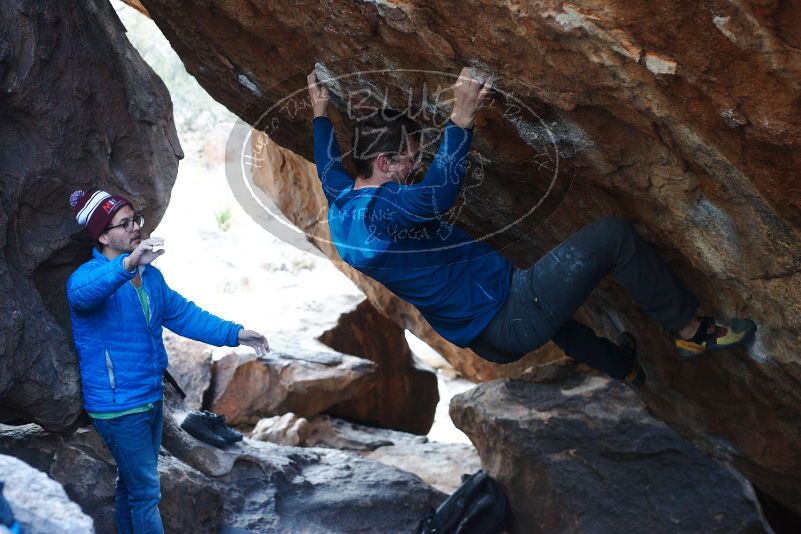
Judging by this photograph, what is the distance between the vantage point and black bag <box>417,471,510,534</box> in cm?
564

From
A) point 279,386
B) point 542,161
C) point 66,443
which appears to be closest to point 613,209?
point 542,161

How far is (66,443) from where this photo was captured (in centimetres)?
423

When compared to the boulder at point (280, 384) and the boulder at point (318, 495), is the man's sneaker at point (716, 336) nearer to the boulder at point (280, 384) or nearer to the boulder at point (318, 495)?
the boulder at point (318, 495)

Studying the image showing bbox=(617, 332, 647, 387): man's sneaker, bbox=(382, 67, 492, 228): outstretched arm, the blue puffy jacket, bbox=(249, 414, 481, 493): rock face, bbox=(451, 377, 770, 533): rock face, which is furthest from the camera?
bbox=(249, 414, 481, 493): rock face

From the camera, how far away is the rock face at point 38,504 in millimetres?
2285

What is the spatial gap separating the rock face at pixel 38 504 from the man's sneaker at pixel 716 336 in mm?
2564

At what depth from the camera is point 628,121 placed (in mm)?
3420

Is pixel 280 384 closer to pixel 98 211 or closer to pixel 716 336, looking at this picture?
pixel 98 211

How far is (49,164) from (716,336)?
2.95 meters

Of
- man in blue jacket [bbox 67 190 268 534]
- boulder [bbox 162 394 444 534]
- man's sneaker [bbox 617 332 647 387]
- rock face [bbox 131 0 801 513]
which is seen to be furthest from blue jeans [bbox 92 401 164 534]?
man's sneaker [bbox 617 332 647 387]

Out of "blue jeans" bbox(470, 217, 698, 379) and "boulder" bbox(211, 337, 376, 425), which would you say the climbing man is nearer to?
"blue jeans" bbox(470, 217, 698, 379)

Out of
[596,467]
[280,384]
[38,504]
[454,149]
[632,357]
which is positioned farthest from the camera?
[280,384]

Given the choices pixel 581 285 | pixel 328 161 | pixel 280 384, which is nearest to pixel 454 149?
pixel 328 161

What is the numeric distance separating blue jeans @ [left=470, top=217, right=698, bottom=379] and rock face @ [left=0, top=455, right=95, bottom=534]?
2.11m
